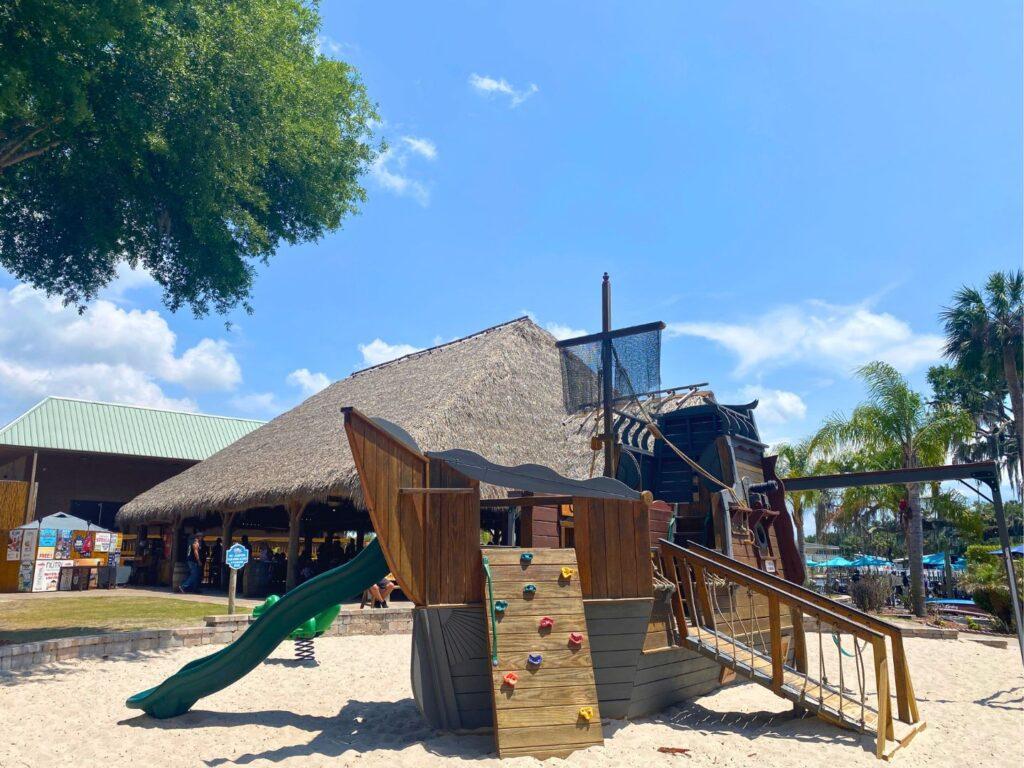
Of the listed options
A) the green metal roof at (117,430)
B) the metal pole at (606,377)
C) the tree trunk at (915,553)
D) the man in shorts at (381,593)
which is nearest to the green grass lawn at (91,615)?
the man in shorts at (381,593)

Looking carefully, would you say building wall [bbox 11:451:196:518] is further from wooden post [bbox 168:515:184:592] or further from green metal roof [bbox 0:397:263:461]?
wooden post [bbox 168:515:184:592]

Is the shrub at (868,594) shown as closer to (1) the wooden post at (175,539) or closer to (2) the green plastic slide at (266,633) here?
(2) the green plastic slide at (266,633)

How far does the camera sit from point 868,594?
59.3 ft

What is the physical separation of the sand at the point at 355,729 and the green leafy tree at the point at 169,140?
5910 millimetres

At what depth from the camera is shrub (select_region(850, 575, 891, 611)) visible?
1808 centimetres

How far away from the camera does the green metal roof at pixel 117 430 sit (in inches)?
1032

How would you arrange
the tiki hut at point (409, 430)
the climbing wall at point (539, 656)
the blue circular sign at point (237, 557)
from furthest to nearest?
the tiki hut at point (409, 430) → the blue circular sign at point (237, 557) → the climbing wall at point (539, 656)

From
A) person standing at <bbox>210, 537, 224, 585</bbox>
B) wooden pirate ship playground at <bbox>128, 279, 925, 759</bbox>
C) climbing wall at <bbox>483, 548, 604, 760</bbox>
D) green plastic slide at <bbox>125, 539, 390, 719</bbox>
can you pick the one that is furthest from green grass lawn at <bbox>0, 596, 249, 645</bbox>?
climbing wall at <bbox>483, 548, 604, 760</bbox>

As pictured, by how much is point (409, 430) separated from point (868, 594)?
1179 cm

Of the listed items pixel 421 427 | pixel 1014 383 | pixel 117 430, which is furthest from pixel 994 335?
pixel 117 430

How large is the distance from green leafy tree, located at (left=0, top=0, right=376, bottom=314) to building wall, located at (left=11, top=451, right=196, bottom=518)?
19.0 m

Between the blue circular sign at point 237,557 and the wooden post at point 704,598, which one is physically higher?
the blue circular sign at point 237,557

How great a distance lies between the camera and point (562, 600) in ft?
19.6

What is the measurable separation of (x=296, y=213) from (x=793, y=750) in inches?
397
